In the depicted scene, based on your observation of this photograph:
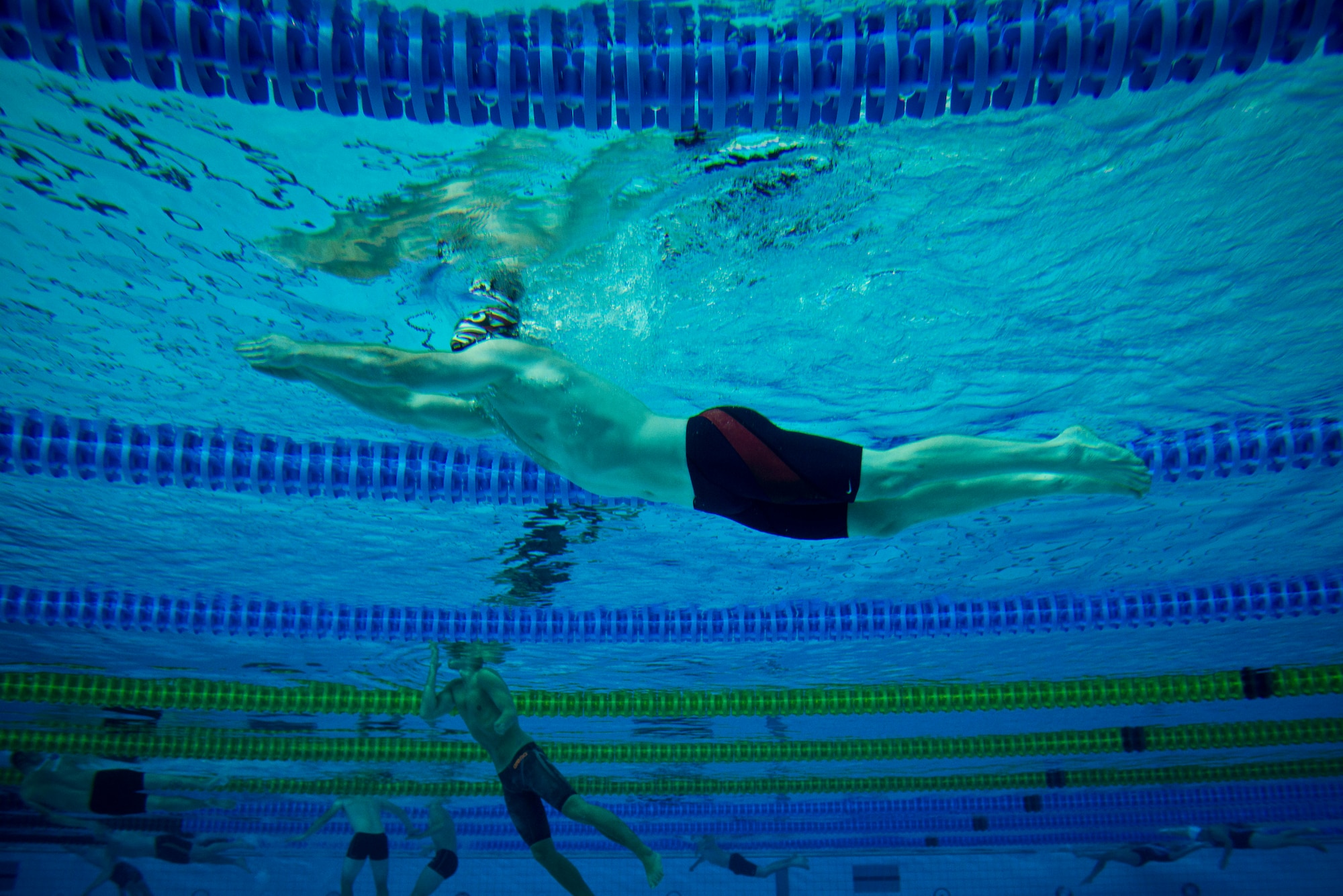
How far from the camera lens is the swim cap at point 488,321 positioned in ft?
11.8

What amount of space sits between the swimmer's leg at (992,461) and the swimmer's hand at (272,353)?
7.89 feet

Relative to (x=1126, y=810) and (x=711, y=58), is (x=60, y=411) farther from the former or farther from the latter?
(x=1126, y=810)

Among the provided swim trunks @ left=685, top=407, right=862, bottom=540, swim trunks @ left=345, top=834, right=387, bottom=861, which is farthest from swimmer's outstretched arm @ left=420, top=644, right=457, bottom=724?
swim trunks @ left=345, top=834, right=387, bottom=861

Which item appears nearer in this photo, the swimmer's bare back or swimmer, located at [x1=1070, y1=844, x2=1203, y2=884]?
the swimmer's bare back

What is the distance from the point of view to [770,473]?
3.00 m

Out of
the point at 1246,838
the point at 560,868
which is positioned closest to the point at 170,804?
the point at 560,868

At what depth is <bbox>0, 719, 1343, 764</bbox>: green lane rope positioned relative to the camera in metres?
8.72

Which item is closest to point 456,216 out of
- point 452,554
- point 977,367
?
point 977,367

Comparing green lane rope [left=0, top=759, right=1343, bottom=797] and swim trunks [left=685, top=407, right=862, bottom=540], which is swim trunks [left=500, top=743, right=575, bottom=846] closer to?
swim trunks [left=685, top=407, right=862, bottom=540]

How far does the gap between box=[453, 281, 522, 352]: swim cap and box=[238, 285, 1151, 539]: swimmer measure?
0.99 feet

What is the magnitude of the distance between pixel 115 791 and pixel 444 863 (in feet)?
14.4

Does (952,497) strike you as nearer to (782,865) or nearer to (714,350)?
(714,350)

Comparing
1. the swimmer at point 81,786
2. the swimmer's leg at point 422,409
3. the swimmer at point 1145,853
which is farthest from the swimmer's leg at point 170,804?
the swimmer at point 1145,853

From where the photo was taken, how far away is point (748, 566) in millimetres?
6602
